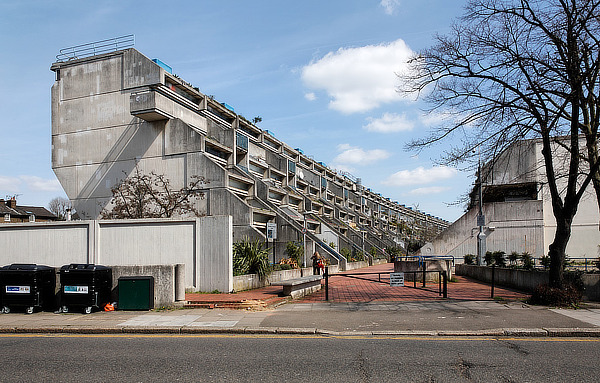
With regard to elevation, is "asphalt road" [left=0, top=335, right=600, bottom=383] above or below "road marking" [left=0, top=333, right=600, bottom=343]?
above

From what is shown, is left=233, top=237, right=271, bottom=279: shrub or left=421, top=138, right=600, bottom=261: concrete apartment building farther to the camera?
left=421, top=138, right=600, bottom=261: concrete apartment building

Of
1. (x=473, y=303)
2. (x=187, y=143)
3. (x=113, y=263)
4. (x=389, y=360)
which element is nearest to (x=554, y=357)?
(x=389, y=360)

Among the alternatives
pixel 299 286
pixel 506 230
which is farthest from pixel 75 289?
pixel 506 230

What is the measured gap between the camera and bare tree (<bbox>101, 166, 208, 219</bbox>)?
32406 millimetres

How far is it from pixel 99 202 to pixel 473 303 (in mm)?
35904

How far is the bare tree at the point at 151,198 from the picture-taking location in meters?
32.4

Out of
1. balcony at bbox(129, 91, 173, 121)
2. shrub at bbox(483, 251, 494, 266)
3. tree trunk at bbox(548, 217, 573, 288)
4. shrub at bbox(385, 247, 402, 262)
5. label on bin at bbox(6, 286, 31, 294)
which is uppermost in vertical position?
balcony at bbox(129, 91, 173, 121)

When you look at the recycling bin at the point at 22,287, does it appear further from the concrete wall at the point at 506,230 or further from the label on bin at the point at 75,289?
the concrete wall at the point at 506,230

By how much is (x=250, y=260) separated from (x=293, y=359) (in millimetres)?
10733

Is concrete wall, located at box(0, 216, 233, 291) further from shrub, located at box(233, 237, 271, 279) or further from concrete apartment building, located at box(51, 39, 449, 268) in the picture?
concrete apartment building, located at box(51, 39, 449, 268)

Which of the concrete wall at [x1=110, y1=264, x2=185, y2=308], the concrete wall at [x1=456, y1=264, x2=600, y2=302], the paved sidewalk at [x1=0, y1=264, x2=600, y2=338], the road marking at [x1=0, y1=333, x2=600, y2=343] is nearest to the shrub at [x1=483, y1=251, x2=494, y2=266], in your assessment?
the concrete wall at [x1=456, y1=264, x2=600, y2=302]

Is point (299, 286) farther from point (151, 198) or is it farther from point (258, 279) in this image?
point (151, 198)

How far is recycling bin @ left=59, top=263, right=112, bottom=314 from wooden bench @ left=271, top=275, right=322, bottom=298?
488 cm

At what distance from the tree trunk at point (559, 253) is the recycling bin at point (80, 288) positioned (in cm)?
1231
